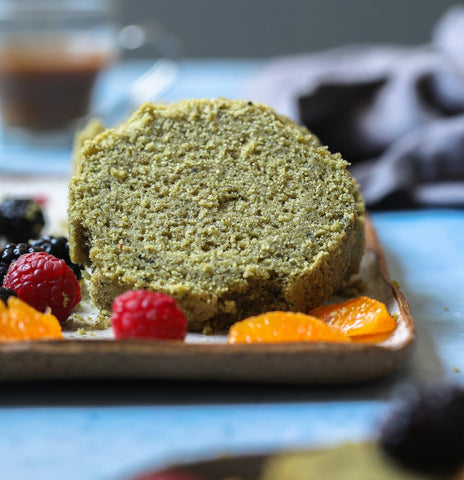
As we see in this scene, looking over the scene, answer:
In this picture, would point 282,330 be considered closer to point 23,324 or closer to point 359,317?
point 359,317

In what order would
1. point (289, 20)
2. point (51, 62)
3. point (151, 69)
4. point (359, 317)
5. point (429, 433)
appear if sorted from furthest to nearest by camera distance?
point (289, 20)
point (151, 69)
point (51, 62)
point (359, 317)
point (429, 433)

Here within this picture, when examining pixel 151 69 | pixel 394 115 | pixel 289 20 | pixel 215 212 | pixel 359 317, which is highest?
pixel 289 20

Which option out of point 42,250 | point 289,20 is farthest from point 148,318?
point 289,20

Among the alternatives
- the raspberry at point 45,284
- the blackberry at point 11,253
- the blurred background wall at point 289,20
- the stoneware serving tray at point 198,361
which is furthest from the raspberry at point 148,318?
the blurred background wall at point 289,20

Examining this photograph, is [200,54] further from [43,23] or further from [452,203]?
[452,203]

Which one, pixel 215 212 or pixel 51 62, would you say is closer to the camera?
pixel 215 212

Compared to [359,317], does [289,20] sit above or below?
above

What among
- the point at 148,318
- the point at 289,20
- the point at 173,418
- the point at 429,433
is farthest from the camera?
the point at 289,20

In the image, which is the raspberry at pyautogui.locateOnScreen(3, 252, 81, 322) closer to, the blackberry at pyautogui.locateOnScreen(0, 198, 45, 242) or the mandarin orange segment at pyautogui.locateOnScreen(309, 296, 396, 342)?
the mandarin orange segment at pyautogui.locateOnScreen(309, 296, 396, 342)
